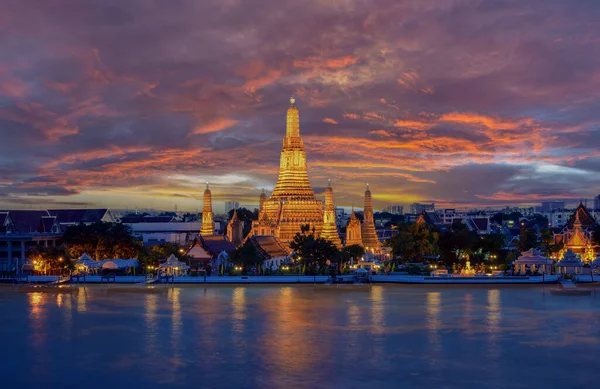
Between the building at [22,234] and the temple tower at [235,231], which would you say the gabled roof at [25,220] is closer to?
the building at [22,234]

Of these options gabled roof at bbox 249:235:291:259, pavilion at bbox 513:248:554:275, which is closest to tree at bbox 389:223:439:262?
pavilion at bbox 513:248:554:275

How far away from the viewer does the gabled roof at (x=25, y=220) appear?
66562 millimetres

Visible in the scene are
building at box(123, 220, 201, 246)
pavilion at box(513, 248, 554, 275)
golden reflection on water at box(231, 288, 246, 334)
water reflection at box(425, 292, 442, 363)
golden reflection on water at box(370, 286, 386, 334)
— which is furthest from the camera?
building at box(123, 220, 201, 246)

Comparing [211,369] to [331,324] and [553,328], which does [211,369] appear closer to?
[331,324]

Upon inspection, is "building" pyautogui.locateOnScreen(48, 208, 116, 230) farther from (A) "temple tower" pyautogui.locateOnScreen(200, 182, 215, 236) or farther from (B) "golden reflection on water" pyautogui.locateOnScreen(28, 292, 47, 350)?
(B) "golden reflection on water" pyautogui.locateOnScreen(28, 292, 47, 350)

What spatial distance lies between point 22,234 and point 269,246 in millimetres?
19238

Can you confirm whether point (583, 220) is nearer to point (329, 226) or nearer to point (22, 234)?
point (329, 226)

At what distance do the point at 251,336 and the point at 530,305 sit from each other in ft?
51.3

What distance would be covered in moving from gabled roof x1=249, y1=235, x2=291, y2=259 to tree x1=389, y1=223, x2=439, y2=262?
8937 mm

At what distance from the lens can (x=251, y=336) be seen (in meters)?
28.9

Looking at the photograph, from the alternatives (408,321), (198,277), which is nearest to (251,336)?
(408,321)

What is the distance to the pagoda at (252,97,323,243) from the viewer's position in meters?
69.1

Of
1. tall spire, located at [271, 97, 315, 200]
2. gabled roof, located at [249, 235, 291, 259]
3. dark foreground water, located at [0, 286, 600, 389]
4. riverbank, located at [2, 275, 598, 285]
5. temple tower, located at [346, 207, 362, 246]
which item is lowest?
dark foreground water, located at [0, 286, 600, 389]

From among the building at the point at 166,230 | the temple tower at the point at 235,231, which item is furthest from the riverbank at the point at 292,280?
the building at the point at 166,230
